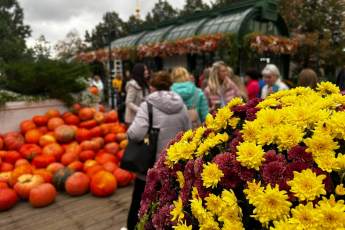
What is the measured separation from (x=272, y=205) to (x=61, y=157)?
4.63 m

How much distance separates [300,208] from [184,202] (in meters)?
0.50

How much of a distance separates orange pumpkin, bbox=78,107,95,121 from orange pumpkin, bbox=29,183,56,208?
1.76 metres

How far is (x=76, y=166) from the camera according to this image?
5.16 metres

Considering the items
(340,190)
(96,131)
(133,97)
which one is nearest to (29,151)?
(96,131)

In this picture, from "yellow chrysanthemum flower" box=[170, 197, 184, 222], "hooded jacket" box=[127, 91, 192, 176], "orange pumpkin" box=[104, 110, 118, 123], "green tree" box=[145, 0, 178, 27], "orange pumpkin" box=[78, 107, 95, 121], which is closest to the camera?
"yellow chrysanthemum flower" box=[170, 197, 184, 222]

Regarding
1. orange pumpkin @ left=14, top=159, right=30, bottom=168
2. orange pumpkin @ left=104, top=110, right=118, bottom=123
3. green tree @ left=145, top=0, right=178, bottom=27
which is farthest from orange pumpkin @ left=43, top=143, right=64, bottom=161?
green tree @ left=145, top=0, right=178, bottom=27

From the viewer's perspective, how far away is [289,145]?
129cm

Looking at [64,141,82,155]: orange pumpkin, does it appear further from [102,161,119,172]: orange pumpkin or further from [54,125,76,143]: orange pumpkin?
[102,161,119,172]: orange pumpkin

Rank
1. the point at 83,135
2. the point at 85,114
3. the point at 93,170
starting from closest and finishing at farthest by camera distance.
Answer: the point at 93,170, the point at 83,135, the point at 85,114

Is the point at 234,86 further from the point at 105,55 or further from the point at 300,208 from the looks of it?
the point at 105,55

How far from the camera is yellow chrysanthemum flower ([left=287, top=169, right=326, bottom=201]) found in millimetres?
1113

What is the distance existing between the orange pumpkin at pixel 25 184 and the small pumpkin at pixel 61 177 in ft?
0.65

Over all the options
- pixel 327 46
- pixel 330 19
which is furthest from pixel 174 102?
pixel 330 19

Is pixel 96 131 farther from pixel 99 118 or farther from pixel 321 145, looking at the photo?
pixel 321 145
